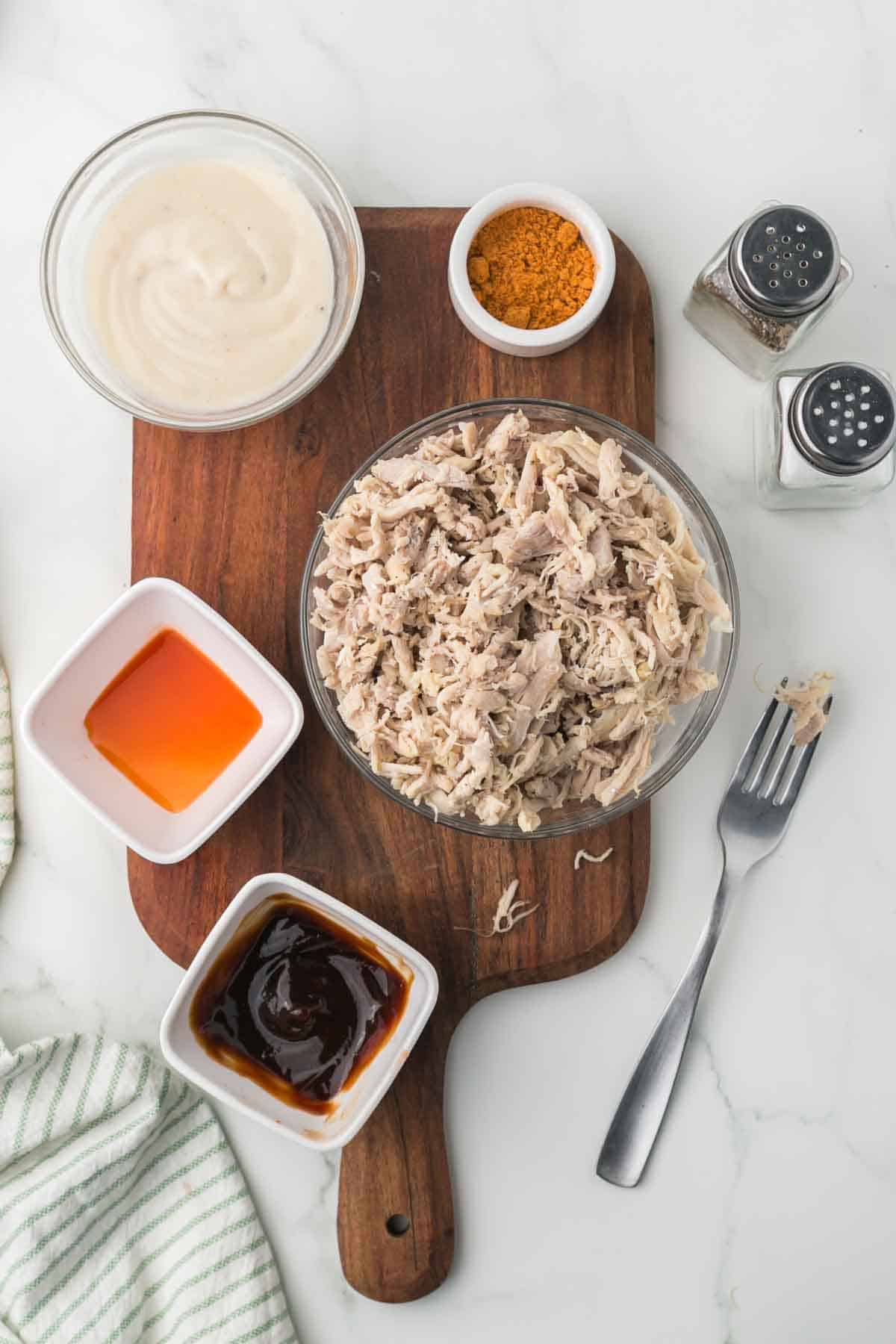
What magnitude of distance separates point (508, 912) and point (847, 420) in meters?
1.22

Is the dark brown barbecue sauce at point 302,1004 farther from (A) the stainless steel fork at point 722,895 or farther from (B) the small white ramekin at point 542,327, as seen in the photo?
(B) the small white ramekin at point 542,327

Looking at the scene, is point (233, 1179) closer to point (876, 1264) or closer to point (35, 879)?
point (35, 879)

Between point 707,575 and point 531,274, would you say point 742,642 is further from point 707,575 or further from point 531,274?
point 531,274

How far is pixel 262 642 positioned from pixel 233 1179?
3.93 feet

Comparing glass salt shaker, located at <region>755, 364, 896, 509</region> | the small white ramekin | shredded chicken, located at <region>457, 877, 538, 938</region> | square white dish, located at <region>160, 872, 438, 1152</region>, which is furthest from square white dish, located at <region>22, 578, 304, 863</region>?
glass salt shaker, located at <region>755, 364, 896, 509</region>

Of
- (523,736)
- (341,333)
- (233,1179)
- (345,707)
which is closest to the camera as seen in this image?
(523,736)

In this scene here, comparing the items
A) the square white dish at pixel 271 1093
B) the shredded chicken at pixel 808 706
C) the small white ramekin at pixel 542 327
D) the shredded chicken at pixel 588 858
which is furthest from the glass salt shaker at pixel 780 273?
the square white dish at pixel 271 1093

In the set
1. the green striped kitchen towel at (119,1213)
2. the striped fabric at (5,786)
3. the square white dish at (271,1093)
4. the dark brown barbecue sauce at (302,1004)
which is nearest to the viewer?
the square white dish at (271,1093)

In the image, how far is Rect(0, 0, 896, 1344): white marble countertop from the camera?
2.43 meters

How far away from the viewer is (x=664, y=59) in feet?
8.14

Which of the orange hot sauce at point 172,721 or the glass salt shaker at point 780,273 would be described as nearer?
the glass salt shaker at point 780,273

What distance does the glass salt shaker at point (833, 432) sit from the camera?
85.3 inches

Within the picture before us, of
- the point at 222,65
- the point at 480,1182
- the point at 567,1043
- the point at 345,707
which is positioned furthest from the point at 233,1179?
the point at 222,65

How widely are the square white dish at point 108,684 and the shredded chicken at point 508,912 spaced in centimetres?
56
